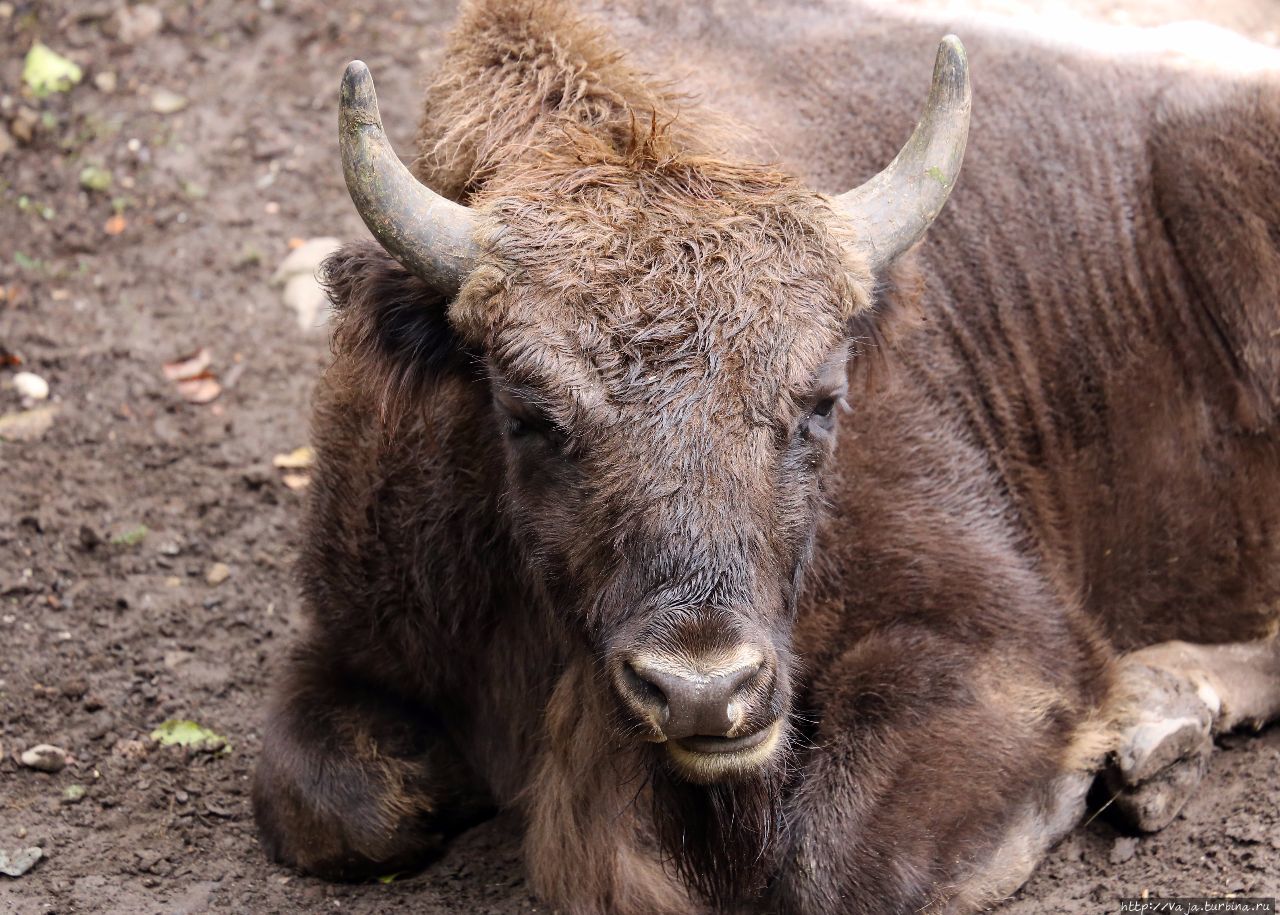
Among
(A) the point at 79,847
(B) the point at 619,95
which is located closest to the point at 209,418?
(A) the point at 79,847

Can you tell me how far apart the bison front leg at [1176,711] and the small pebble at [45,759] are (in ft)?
12.1

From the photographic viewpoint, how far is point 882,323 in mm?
4730

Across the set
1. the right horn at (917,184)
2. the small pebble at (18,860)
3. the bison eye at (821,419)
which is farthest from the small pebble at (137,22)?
the bison eye at (821,419)

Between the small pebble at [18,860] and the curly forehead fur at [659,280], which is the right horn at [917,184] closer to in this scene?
the curly forehead fur at [659,280]

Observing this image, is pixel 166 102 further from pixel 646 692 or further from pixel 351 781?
pixel 646 692

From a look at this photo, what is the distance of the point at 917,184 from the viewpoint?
4391 mm

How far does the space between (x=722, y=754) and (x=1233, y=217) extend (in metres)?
3.47

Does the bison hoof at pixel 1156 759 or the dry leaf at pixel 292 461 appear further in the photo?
the dry leaf at pixel 292 461

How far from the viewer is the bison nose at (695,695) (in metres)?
3.65

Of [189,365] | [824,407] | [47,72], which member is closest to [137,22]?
[47,72]

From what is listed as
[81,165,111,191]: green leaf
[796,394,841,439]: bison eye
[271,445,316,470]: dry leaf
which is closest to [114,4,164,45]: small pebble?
[81,165,111,191]: green leaf

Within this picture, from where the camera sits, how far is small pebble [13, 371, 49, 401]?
7590 mm

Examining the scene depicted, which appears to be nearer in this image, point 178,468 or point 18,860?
point 18,860

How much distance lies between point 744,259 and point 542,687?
1771 mm
